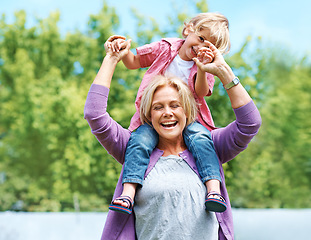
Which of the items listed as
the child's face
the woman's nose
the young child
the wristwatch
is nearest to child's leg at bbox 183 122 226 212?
the young child

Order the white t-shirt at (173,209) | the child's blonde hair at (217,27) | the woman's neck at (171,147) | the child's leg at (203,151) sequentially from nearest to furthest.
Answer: the white t-shirt at (173,209) → the child's leg at (203,151) → the woman's neck at (171,147) → the child's blonde hair at (217,27)

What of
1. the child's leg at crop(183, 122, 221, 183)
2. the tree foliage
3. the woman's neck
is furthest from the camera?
the tree foliage

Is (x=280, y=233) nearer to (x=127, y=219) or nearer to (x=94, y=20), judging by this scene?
(x=127, y=219)

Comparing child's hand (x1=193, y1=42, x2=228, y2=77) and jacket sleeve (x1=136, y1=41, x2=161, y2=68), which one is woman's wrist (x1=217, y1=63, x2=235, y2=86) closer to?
child's hand (x1=193, y1=42, x2=228, y2=77)

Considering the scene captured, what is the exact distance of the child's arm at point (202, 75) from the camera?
5.72 feet

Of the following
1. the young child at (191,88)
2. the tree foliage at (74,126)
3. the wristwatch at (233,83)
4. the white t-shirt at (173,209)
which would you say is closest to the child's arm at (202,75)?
the young child at (191,88)

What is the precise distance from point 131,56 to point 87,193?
13328 millimetres

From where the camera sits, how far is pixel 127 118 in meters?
7.95

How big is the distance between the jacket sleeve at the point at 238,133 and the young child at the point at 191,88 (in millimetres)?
57

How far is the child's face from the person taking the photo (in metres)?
1.98

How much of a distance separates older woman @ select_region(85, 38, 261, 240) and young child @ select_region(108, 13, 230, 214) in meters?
0.04

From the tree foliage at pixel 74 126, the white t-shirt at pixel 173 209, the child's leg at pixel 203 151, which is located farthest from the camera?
the tree foliage at pixel 74 126

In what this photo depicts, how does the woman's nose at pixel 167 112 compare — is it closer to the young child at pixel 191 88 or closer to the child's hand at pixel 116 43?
the young child at pixel 191 88

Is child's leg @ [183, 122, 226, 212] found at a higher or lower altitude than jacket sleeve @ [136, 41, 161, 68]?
lower
